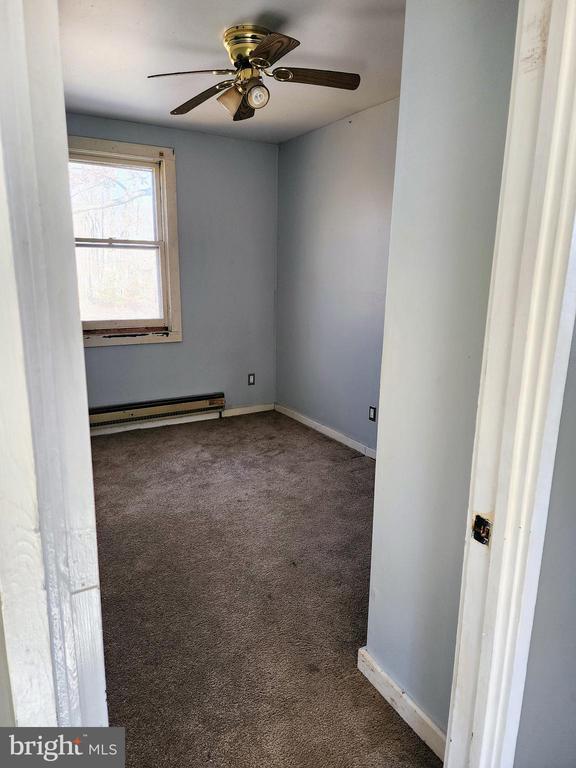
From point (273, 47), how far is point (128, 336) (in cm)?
269

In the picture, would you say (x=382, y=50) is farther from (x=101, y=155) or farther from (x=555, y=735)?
(x=555, y=735)

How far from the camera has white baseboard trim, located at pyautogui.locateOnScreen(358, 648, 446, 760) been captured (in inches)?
55.5

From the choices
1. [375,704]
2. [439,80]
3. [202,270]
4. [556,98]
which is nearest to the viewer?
[556,98]

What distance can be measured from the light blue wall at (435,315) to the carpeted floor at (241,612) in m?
0.28

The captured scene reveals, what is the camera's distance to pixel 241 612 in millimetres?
2018

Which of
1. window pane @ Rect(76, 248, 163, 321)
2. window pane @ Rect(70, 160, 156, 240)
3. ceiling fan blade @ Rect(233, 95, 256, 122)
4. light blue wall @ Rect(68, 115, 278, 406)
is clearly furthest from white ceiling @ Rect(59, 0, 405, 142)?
window pane @ Rect(76, 248, 163, 321)

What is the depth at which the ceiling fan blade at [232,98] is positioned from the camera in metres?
2.37

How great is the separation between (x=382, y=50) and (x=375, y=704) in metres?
2.88

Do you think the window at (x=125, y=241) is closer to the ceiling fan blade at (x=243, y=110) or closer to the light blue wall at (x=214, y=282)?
the light blue wall at (x=214, y=282)

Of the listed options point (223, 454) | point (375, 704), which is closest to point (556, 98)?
point (375, 704)

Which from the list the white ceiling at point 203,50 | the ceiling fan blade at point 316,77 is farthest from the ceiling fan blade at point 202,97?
the ceiling fan blade at point 316,77

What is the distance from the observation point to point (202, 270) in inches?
170

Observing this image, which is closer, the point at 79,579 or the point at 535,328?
the point at 79,579

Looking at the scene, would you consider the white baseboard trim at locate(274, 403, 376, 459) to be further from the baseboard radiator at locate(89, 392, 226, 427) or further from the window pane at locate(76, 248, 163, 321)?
the window pane at locate(76, 248, 163, 321)
